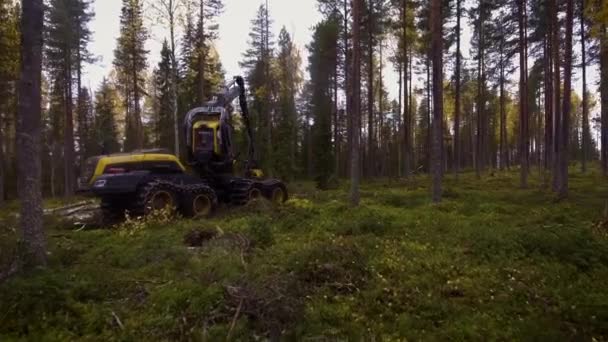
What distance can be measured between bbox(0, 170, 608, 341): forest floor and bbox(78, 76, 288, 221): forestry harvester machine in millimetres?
1615

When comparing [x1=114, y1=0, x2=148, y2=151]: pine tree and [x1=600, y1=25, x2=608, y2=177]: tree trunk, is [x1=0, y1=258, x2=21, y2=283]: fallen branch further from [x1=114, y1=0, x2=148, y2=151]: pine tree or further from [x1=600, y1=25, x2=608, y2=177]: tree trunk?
[x1=600, y1=25, x2=608, y2=177]: tree trunk

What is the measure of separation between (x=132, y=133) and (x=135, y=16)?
11.4 m

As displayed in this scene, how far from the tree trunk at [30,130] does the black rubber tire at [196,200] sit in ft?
18.3

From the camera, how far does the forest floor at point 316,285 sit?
4434mm

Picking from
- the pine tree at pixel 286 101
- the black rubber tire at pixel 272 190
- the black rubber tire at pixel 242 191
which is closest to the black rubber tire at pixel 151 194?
the black rubber tire at pixel 242 191

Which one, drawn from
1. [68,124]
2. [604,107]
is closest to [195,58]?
[68,124]

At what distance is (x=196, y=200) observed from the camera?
39.7 feet

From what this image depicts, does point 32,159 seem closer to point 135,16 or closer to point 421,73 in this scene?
point 135,16

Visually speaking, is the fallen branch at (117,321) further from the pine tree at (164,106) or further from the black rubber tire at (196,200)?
the pine tree at (164,106)

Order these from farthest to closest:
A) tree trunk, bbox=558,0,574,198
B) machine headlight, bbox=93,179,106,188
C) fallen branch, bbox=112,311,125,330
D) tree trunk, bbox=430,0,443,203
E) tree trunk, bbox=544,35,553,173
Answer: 1. tree trunk, bbox=544,35,553,173
2. tree trunk, bbox=558,0,574,198
3. tree trunk, bbox=430,0,443,203
4. machine headlight, bbox=93,179,106,188
5. fallen branch, bbox=112,311,125,330

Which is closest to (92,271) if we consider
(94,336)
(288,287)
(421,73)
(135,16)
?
(94,336)

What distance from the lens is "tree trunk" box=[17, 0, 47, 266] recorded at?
6.11 meters

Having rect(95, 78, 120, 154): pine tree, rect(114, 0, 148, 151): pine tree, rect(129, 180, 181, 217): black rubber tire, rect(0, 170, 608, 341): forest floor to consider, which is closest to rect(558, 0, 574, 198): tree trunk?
rect(0, 170, 608, 341): forest floor

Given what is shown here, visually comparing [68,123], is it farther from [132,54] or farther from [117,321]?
[117,321]
